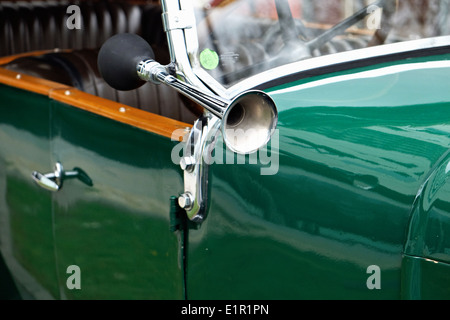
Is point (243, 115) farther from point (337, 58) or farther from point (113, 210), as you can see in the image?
point (113, 210)

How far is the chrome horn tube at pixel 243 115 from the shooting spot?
3.72 ft

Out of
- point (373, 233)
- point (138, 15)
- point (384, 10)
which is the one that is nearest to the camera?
point (373, 233)

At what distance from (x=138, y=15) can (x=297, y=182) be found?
9.13 feet

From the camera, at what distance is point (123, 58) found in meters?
1.27

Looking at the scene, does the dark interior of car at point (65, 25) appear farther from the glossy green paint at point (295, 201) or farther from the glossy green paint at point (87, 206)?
the glossy green paint at point (295, 201)

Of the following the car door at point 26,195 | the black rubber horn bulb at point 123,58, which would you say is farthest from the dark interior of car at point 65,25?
the black rubber horn bulb at point 123,58

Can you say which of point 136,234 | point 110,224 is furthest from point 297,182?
point 110,224

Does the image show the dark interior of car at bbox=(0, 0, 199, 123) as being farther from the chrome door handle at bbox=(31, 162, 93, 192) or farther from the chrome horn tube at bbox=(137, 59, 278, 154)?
the chrome horn tube at bbox=(137, 59, 278, 154)

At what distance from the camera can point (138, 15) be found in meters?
3.85

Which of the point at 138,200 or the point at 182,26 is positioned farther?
the point at 138,200

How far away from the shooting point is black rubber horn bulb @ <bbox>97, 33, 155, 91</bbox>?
49.9 inches

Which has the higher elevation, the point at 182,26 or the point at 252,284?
the point at 182,26

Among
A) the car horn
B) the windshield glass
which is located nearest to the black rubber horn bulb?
the car horn
